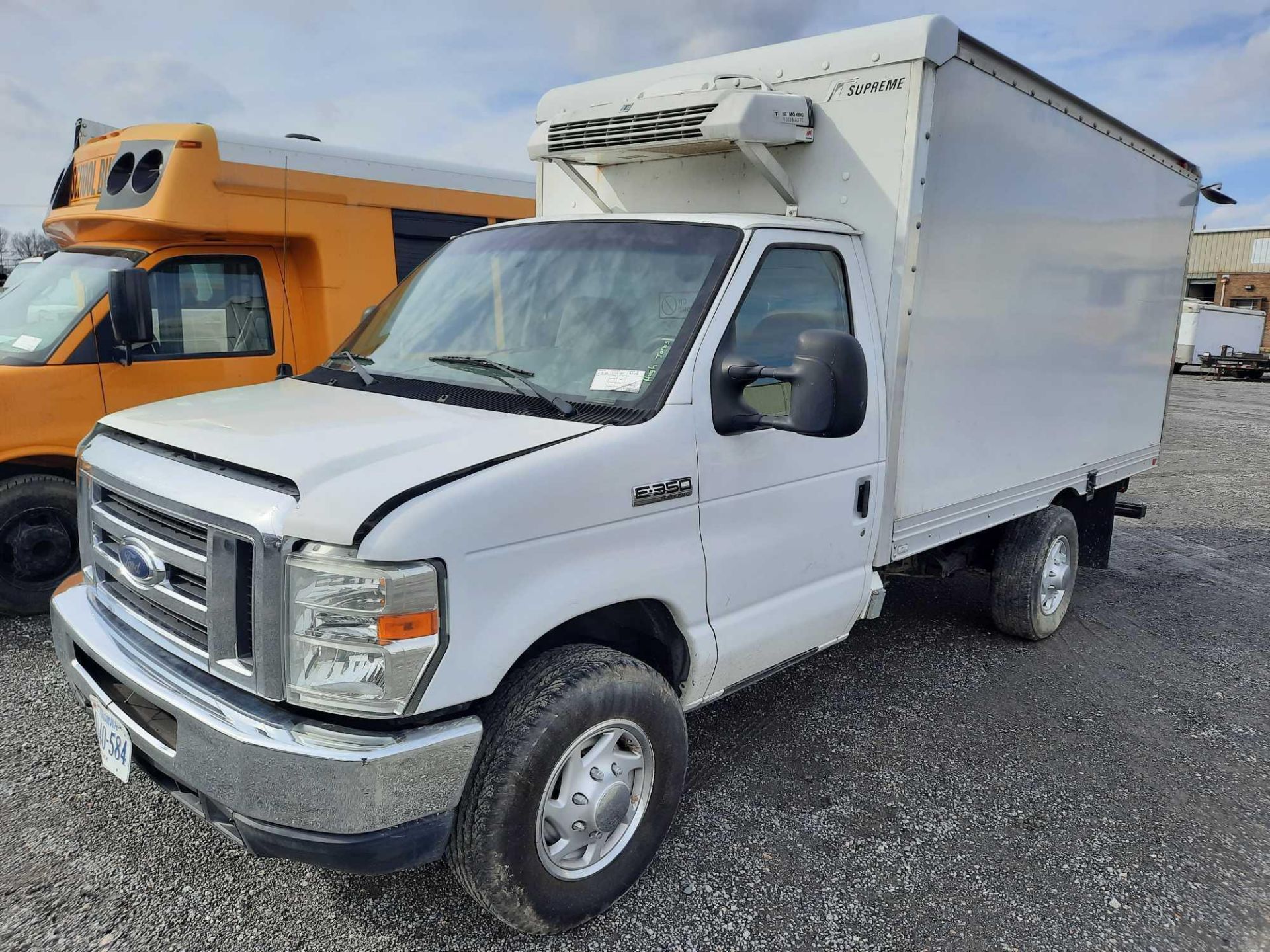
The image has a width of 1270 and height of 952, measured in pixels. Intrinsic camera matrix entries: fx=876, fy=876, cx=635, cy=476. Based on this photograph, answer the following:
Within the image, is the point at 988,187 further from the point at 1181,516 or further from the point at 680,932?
the point at 1181,516

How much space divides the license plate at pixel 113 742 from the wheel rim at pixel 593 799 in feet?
4.12

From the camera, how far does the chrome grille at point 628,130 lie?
3.74 meters

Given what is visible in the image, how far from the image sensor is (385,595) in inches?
85.7

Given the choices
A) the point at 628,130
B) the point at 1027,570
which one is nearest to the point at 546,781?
the point at 628,130

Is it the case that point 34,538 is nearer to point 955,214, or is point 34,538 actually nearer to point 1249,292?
point 955,214

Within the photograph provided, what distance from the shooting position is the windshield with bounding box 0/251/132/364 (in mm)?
5102

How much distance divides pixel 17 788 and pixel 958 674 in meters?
4.47

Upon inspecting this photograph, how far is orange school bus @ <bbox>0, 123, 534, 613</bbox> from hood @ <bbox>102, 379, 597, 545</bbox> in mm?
2266

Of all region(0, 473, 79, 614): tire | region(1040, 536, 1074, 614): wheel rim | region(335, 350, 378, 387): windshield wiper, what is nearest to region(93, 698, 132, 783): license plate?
region(335, 350, 378, 387): windshield wiper

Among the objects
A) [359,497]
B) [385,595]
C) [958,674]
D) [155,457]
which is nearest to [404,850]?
[385,595]

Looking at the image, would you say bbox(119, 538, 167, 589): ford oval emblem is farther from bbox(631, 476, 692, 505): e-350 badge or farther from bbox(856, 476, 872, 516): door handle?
bbox(856, 476, 872, 516): door handle

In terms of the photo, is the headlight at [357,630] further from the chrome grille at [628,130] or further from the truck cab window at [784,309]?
the chrome grille at [628,130]

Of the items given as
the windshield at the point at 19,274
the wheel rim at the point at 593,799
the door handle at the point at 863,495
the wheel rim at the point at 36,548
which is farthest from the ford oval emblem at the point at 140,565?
the windshield at the point at 19,274

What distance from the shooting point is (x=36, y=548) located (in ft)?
16.5
